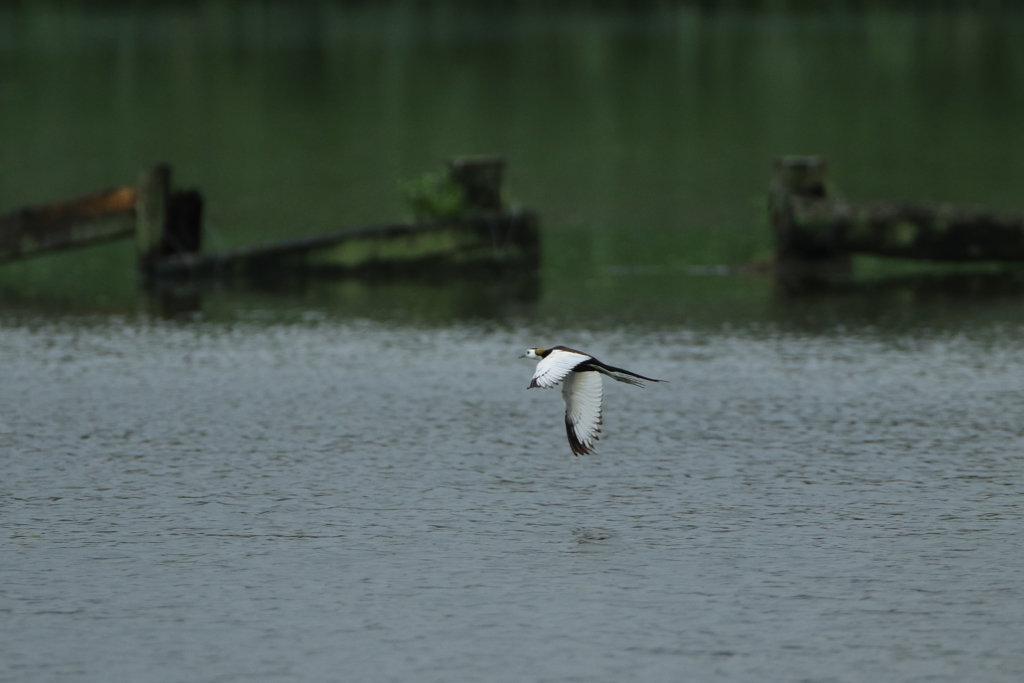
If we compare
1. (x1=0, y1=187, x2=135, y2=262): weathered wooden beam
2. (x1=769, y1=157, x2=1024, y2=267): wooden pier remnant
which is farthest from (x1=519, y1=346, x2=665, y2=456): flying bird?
(x1=769, y1=157, x2=1024, y2=267): wooden pier remnant

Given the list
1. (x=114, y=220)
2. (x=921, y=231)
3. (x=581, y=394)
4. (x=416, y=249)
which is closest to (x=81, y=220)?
(x=114, y=220)

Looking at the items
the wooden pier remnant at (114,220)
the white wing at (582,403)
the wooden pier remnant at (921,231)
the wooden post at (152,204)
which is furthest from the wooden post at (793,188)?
the white wing at (582,403)

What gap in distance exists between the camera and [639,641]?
8.48 metres

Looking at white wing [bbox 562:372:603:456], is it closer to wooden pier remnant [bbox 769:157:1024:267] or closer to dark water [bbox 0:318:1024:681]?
dark water [bbox 0:318:1024:681]

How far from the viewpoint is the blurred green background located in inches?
1026

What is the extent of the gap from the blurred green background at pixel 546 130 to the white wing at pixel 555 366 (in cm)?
945

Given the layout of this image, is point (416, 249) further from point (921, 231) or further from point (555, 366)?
point (555, 366)

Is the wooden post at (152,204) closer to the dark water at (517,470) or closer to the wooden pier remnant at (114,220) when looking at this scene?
the wooden pier remnant at (114,220)

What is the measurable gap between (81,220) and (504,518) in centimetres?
1297


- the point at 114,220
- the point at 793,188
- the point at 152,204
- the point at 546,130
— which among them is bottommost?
Answer: the point at 114,220

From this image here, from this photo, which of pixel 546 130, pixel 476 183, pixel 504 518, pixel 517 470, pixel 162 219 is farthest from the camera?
pixel 546 130

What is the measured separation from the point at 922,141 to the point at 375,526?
41.9m

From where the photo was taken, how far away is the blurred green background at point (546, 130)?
26062 mm

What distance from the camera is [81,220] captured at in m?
22.5
